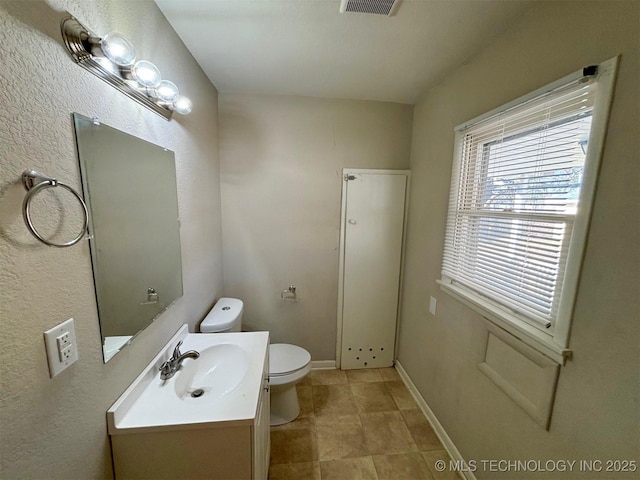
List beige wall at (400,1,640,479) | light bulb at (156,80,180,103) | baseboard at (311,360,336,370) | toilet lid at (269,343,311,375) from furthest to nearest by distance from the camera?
1. baseboard at (311,360,336,370)
2. toilet lid at (269,343,311,375)
3. light bulb at (156,80,180,103)
4. beige wall at (400,1,640,479)

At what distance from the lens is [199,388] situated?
3.89 feet

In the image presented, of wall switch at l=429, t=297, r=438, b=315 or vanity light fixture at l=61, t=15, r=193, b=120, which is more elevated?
vanity light fixture at l=61, t=15, r=193, b=120

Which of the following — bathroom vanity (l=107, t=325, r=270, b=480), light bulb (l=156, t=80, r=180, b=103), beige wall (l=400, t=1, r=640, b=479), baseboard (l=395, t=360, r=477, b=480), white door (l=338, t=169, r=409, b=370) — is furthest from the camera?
white door (l=338, t=169, r=409, b=370)

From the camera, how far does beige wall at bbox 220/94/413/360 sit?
2.00 metres

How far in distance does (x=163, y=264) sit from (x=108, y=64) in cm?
78

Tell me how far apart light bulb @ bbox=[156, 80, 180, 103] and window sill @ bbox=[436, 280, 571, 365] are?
5.80 ft

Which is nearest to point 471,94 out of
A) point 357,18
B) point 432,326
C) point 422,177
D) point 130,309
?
point 422,177

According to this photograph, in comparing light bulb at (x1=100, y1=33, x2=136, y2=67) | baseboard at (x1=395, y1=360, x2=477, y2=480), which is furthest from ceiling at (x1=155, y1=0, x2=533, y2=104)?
baseboard at (x1=395, y1=360, x2=477, y2=480)

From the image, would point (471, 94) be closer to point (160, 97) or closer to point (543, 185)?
point (543, 185)

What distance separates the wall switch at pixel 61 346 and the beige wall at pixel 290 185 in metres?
1.45

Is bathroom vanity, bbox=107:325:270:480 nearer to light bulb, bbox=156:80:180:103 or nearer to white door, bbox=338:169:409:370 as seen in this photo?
light bulb, bbox=156:80:180:103

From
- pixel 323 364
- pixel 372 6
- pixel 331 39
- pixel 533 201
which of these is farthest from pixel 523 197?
pixel 323 364

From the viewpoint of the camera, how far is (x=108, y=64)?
0.77m

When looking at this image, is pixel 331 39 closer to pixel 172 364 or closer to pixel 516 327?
pixel 516 327
